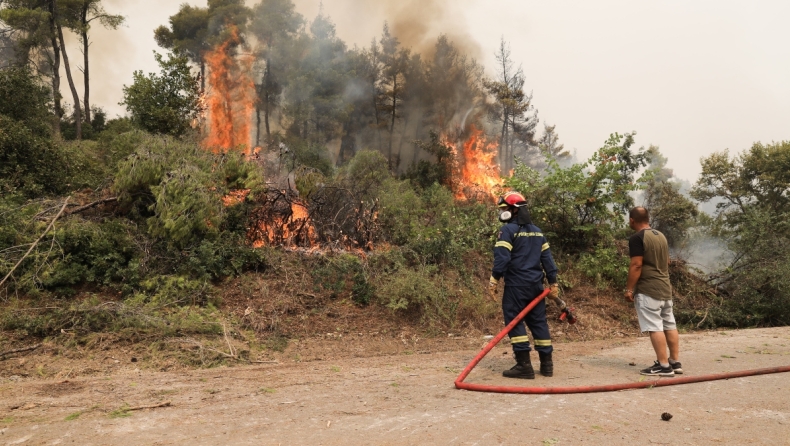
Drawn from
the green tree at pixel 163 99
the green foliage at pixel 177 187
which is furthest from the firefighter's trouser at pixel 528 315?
the green tree at pixel 163 99

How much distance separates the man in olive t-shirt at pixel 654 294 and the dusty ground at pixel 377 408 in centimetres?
41

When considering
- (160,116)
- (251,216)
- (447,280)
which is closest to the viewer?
(447,280)

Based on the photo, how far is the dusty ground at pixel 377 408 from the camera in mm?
3328

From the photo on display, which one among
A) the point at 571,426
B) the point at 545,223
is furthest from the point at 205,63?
the point at 571,426

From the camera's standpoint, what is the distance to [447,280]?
9609 mm

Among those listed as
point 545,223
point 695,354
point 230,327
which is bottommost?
point 695,354

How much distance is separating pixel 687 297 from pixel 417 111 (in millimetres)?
26983

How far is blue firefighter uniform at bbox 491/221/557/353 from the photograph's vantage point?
5.20 metres

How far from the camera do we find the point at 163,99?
15.1 m

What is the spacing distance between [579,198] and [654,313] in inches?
245

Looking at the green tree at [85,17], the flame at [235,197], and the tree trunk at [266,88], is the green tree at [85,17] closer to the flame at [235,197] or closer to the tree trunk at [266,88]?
the tree trunk at [266,88]

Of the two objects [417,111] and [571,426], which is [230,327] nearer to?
[571,426]

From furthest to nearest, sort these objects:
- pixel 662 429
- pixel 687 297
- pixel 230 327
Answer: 1. pixel 687 297
2. pixel 230 327
3. pixel 662 429

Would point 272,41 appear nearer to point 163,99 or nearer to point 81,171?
point 163,99
